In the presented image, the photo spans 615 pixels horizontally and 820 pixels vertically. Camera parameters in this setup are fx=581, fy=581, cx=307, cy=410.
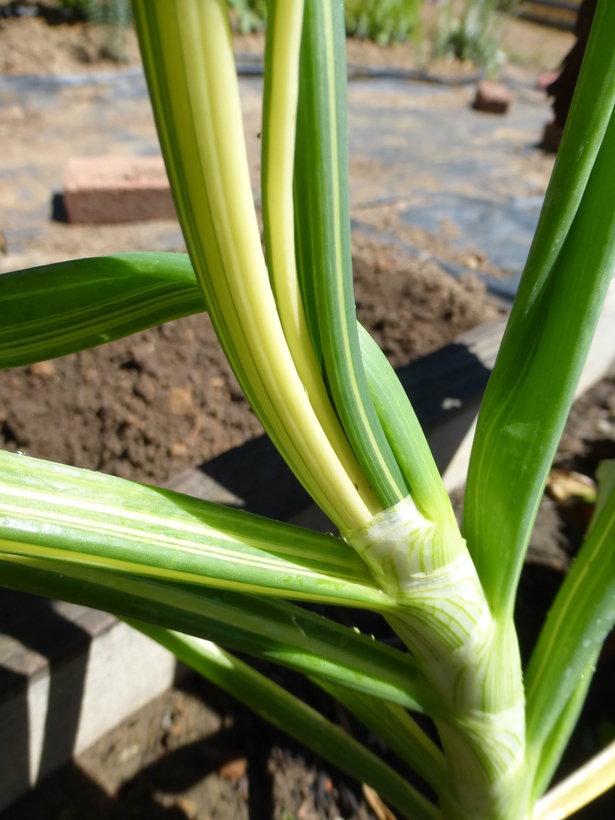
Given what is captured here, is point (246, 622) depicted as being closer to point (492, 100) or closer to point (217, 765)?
point (217, 765)

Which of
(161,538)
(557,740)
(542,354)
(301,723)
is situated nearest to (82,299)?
(161,538)

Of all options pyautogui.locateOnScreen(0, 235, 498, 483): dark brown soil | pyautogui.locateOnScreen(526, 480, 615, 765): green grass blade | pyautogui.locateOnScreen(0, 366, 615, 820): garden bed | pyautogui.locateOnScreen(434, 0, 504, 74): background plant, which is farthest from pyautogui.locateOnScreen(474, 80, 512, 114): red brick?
pyautogui.locateOnScreen(526, 480, 615, 765): green grass blade

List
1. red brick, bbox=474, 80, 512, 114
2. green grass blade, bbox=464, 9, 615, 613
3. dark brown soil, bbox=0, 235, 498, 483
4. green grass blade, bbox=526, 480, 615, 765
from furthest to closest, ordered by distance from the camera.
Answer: red brick, bbox=474, 80, 512, 114
dark brown soil, bbox=0, 235, 498, 483
green grass blade, bbox=526, 480, 615, 765
green grass blade, bbox=464, 9, 615, 613

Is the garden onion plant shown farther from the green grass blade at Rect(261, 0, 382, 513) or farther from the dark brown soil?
the dark brown soil

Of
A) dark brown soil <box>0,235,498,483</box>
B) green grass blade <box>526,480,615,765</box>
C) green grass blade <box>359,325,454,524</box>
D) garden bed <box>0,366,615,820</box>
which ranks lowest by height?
garden bed <box>0,366,615,820</box>

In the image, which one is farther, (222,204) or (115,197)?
(115,197)

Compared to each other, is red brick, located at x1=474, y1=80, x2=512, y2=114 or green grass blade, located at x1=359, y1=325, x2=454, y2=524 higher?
green grass blade, located at x1=359, y1=325, x2=454, y2=524

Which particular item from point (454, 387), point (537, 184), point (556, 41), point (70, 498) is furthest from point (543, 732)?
point (556, 41)
